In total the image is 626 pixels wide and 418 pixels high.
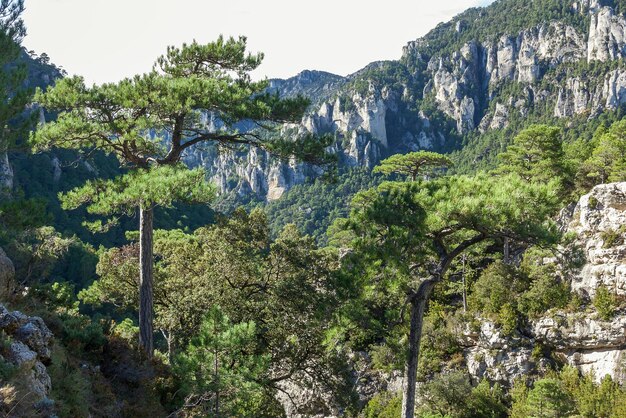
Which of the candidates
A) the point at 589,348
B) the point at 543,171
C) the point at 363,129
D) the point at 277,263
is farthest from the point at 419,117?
the point at 277,263

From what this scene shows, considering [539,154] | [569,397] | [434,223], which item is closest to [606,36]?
[539,154]

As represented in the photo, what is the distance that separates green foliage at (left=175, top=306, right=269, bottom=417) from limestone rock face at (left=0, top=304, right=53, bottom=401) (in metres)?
1.76

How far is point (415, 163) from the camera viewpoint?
25.1 m

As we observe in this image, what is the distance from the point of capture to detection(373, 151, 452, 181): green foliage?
24.4 meters

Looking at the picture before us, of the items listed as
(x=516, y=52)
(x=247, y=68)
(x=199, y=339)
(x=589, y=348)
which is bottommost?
(x=589, y=348)

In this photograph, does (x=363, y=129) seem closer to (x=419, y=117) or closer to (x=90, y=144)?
(x=419, y=117)

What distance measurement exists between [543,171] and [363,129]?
11497 centimetres

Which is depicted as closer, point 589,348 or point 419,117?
point 589,348

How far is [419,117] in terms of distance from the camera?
459ft

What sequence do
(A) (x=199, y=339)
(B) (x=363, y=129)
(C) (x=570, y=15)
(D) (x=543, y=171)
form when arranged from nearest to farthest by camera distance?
1. (A) (x=199, y=339)
2. (D) (x=543, y=171)
3. (C) (x=570, y=15)
4. (B) (x=363, y=129)

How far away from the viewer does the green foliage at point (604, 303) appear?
16.2 m

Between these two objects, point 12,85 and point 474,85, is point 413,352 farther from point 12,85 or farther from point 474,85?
point 474,85

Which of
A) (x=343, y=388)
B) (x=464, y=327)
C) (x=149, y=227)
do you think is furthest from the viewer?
(x=464, y=327)

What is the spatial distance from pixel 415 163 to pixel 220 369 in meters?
20.6
